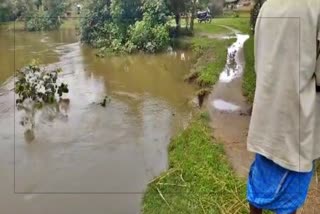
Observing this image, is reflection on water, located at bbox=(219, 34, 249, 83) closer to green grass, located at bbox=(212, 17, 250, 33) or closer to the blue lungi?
green grass, located at bbox=(212, 17, 250, 33)

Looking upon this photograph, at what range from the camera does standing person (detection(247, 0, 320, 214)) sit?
1015mm

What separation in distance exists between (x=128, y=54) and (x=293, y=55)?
27.1ft

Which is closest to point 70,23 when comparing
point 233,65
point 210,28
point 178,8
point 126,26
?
point 126,26

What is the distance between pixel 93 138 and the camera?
4.73 metres

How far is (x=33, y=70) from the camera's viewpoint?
21.2 ft

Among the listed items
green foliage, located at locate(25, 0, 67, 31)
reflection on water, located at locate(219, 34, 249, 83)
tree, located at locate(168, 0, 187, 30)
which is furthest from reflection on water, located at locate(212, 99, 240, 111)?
tree, located at locate(168, 0, 187, 30)

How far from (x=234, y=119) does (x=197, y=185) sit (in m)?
1.99

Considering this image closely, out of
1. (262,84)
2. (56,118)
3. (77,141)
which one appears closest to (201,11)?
(56,118)

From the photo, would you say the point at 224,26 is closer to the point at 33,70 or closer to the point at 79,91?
the point at 79,91

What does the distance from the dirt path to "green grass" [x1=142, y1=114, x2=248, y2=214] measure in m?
0.14

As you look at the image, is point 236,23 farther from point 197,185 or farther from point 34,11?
point 197,185

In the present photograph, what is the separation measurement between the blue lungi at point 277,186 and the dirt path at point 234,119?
1.43 meters

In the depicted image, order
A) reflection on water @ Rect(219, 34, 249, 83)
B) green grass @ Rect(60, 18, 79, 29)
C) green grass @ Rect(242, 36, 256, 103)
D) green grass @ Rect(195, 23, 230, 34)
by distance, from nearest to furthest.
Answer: green grass @ Rect(242, 36, 256, 103), reflection on water @ Rect(219, 34, 249, 83), green grass @ Rect(60, 18, 79, 29), green grass @ Rect(195, 23, 230, 34)

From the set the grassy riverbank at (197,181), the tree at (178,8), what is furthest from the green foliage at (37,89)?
the tree at (178,8)
